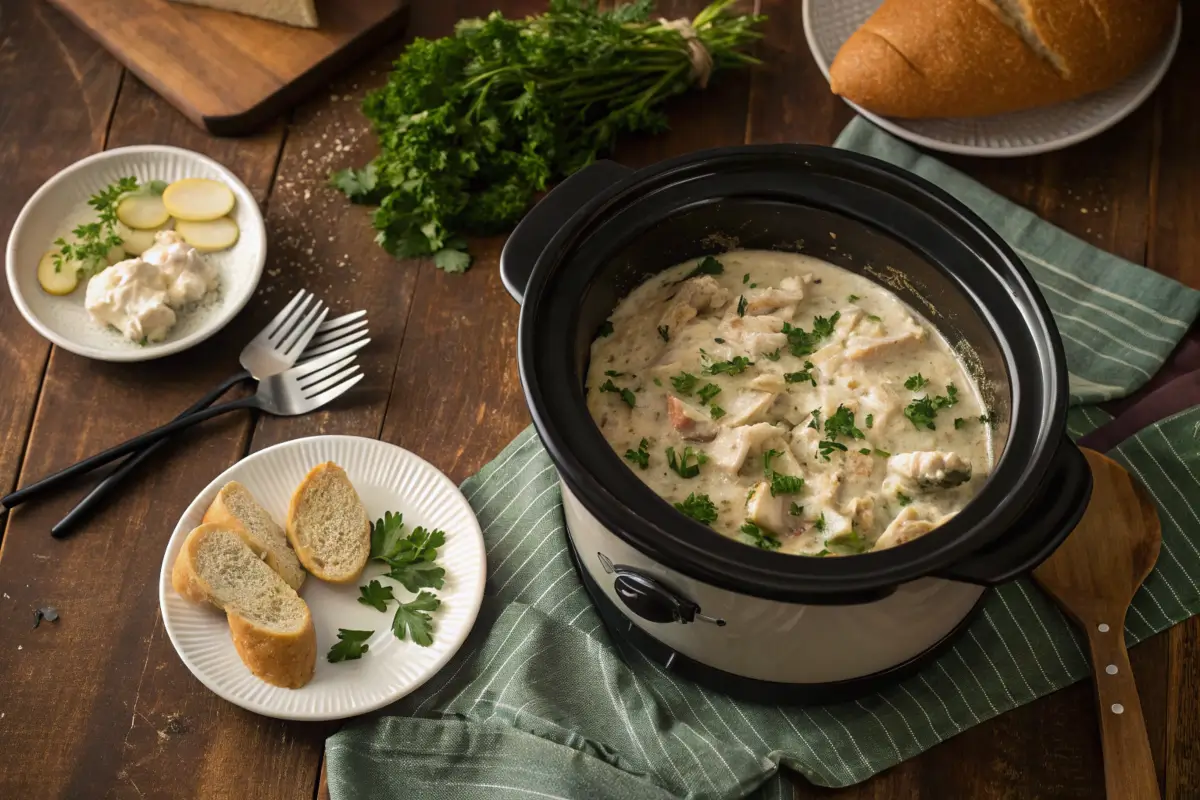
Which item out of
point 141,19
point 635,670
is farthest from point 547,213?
point 141,19

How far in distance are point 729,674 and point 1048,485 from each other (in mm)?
620

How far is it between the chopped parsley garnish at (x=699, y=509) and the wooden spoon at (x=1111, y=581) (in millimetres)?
661

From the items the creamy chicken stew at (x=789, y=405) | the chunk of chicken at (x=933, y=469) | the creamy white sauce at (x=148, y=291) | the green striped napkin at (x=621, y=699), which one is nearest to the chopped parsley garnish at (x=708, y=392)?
the creamy chicken stew at (x=789, y=405)

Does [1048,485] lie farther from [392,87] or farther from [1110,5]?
[392,87]

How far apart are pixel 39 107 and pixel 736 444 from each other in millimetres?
1980

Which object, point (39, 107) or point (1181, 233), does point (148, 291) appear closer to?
point (39, 107)

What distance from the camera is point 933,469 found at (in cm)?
186

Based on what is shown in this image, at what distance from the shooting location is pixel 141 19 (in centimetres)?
291

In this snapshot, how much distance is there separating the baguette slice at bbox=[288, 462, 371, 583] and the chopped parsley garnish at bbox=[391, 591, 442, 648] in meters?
0.12

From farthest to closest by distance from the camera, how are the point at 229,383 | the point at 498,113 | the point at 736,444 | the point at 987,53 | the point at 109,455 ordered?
the point at 498,113
the point at 987,53
the point at 229,383
the point at 109,455
the point at 736,444

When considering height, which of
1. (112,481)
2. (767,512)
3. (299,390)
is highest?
(767,512)

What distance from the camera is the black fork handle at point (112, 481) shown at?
7.55ft

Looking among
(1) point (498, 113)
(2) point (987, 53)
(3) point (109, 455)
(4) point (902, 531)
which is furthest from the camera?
(1) point (498, 113)

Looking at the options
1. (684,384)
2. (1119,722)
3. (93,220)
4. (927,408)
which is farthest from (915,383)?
(93,220)
